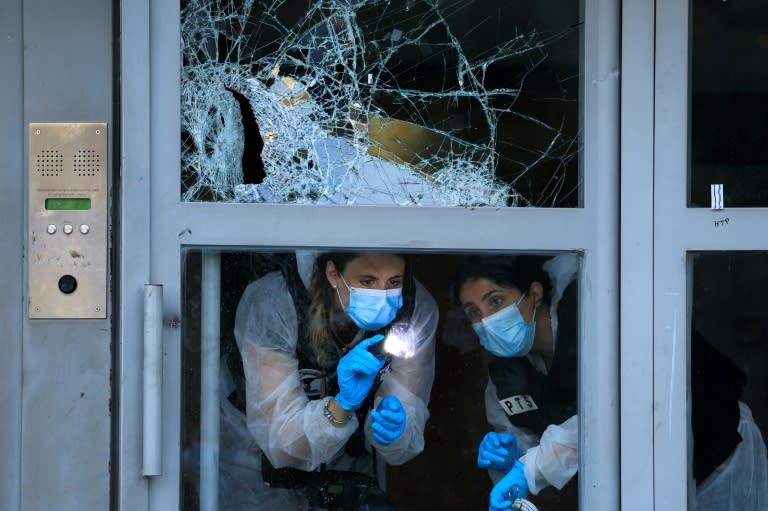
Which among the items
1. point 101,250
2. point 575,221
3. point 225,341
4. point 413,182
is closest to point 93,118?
point 101,250

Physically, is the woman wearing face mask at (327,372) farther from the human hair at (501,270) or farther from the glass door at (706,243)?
the glass door at (706,243)

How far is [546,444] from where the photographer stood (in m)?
2.50

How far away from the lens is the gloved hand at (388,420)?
2.46 m

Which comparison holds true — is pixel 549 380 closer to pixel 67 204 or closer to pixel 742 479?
Answer: pixel 742 479

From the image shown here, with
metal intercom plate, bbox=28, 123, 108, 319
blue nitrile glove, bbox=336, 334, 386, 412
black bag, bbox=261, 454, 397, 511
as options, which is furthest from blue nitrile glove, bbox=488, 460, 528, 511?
metal intercom plate, bbox=28, 123, 108, 319

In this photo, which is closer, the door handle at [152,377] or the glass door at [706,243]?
the door handle at [152,377]

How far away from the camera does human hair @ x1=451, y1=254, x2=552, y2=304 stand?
97.1 inches

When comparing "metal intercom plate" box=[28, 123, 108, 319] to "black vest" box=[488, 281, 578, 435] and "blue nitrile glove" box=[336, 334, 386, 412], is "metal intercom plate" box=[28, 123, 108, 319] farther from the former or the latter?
"black vest" box=[488, 281, 578, 435]

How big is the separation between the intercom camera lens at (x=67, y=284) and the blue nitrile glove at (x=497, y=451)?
1.18 meters

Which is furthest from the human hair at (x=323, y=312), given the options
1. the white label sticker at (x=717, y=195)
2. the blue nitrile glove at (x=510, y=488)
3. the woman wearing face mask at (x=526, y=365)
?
the white label sticker at (x=717, y=195)

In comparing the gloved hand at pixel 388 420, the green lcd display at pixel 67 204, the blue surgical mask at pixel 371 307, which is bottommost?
the gloved hand at pixel 388 420

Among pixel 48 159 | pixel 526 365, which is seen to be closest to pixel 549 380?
pixel 526 365

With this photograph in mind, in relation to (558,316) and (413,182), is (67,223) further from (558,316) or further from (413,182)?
(558,316)

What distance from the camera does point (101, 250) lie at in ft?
7.98
